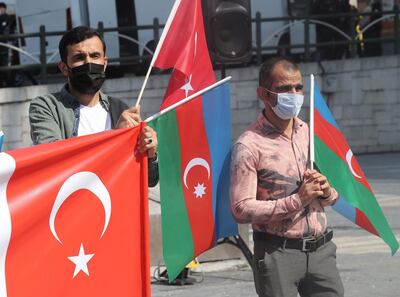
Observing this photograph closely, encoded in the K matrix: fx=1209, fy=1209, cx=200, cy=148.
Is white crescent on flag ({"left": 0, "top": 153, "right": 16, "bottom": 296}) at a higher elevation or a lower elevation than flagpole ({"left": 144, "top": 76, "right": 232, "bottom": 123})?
lower

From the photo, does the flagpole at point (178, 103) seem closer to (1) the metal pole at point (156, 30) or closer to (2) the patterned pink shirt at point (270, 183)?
(2) the patterned pink shirt at point (270, 183)

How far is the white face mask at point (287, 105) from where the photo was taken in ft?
17.8

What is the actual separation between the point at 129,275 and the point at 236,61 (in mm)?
4756

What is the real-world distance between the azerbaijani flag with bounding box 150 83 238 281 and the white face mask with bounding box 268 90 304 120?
2.14 ft

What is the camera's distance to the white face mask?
5.43 m

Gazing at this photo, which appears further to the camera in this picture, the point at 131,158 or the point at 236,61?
the point at 236,61

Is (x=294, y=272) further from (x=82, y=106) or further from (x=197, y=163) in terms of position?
(x=82, y=106)

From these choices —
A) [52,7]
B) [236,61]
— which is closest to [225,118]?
[236,61]

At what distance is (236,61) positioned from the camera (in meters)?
9.68

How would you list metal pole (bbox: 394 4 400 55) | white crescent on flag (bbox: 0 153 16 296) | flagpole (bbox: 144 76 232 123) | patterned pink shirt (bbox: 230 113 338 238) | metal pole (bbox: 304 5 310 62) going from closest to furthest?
white crescent on flag (bbox: 0 153 16 296) < patterned pink shirt (bbox: 230 113 338 238) < flagpole (bbox: 144 76 232 123) < metal pole (bbox: 304 5 310 62) < metal pole (bbox: 394 4 400 55)

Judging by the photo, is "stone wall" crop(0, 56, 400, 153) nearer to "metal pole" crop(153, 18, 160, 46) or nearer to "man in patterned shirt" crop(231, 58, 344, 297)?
"metal pole" crop(153, 18, 160, 46)

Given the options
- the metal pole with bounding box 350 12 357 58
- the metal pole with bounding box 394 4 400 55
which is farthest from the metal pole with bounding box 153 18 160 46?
the metal pole with bounding box 394 4 400 55

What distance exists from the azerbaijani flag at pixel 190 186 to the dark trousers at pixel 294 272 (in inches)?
24.4

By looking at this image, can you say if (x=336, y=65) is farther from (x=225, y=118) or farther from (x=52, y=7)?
(x=225, y=118)
